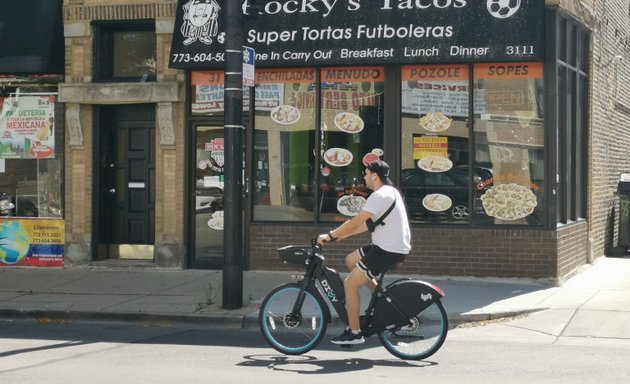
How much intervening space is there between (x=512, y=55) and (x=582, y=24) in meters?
2.62

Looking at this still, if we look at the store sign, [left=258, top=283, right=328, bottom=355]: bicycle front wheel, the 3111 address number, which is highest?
the store sign

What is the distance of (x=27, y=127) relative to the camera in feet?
48.7

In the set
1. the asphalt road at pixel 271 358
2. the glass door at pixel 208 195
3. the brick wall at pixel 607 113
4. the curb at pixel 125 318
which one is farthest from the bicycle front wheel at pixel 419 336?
the brick wall at pixel 607 113

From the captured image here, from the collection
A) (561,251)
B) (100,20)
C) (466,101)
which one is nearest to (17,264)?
(100,20)

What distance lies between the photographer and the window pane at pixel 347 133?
13562 mm

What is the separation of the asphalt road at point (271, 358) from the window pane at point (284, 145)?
3.98 meters

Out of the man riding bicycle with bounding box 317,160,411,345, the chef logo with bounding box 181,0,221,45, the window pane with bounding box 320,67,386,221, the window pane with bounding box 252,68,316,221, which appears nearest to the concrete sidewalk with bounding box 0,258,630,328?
the window pane with bounding box 252,68,316,221

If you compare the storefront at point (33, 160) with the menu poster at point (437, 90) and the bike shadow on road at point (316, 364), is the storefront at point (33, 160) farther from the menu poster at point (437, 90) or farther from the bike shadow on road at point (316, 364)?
the bike shadow on road at point (316, 364)

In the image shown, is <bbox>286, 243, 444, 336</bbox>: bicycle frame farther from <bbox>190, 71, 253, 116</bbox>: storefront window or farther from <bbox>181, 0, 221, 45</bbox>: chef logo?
<bbox>181, 0, 221, 45</bbox>: chef logo

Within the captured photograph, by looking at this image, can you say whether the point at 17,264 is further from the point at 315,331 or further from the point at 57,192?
the point at 315,331

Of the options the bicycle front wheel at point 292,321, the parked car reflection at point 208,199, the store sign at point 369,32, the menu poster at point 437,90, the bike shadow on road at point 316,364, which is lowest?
Result: the bike shadow on road at point 316,364

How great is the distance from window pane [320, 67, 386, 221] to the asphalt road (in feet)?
12.6

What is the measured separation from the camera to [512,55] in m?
12.6

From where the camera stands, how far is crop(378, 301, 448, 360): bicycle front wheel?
829cm
